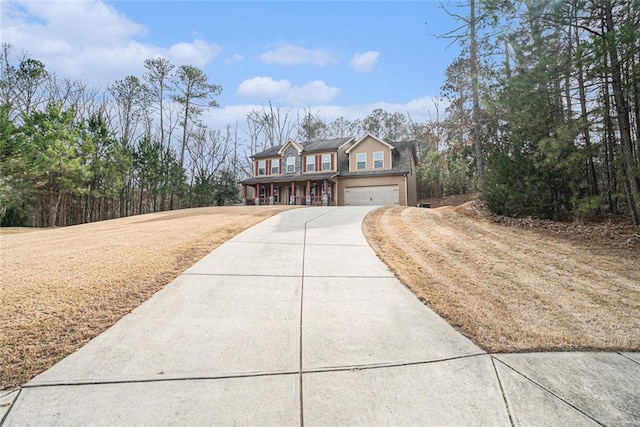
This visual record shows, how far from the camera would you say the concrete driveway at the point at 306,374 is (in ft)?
5.80

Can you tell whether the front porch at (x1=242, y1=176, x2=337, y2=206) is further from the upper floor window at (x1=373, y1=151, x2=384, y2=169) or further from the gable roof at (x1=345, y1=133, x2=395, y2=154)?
the upper floor window at (x1=373, y1=151, x2=384, y2=169)

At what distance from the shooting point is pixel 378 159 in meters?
20.4

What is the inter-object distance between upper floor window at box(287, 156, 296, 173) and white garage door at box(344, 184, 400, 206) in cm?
466

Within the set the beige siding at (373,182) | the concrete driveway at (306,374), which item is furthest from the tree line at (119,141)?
the concrete driveway at (306,374)

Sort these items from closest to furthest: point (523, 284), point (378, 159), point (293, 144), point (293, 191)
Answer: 1. point (523, 284)
2. point (378, 159)
3. point (293, 191)
4. point (293, 144)

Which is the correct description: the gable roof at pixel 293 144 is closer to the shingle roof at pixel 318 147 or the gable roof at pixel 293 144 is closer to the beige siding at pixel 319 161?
the shingle roof at pixel 318 147

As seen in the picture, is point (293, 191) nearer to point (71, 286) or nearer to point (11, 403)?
point (71, 286)

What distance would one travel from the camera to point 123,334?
2607 millimetres

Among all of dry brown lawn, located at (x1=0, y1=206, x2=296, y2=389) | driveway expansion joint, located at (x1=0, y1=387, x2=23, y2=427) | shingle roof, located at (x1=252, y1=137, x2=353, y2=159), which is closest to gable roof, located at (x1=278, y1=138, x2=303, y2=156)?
shingle roof, located at (x1=252, y1=137, x2=353, y2=159)

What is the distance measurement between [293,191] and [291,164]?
113 inches

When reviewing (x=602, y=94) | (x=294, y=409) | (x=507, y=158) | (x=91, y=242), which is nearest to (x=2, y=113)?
(x=91, y=242)

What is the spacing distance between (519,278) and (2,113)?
1907 centimetres

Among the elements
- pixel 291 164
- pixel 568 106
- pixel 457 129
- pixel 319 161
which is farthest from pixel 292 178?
pixel 568 106

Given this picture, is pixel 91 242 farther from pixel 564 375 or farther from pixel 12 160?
pixel 12 160
